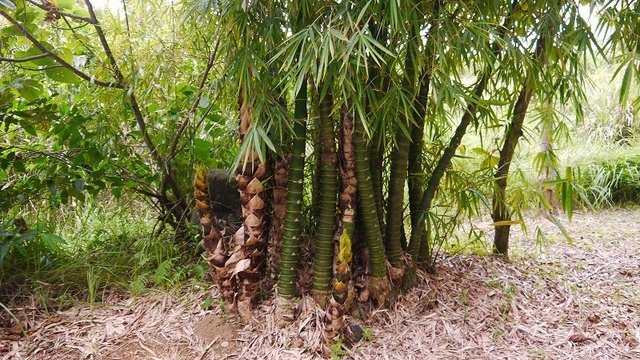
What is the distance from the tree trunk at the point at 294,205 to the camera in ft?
5.16

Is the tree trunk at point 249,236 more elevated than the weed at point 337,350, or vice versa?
the tree trunk at point 249,236

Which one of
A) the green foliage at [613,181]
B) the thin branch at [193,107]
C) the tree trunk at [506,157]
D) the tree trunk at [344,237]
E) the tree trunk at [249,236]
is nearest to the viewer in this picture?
the tree trunk at [344,237]

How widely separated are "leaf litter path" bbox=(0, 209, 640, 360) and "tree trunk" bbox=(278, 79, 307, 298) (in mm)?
128

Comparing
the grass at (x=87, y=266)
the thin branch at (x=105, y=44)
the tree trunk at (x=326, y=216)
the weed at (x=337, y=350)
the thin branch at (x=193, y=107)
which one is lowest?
the weed at (x=337, y=350)

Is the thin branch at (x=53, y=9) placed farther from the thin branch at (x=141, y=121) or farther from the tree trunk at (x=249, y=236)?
the tree trunk at (x=249, y=236)

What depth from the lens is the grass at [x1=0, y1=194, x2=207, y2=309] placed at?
6.04ft

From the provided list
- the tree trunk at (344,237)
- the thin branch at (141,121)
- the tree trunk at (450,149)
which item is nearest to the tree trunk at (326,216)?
the tree trunk at (344,237)

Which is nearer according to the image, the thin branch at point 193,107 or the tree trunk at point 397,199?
the tree trunk at point 397,199

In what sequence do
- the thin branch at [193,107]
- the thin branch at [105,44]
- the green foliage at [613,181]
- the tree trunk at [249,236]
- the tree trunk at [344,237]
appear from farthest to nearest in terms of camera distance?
1. the green foliage at [613,181]
2. the thin branch at [193,107]
3. the thin branch at [105,44]
4. the tree trunk at [249,236]
5. the tree trunk at [344,237]

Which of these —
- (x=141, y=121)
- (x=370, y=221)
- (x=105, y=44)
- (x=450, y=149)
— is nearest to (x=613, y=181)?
(x=450, y=149)

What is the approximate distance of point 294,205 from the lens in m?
1.61

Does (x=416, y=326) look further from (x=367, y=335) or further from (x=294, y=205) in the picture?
(x=294, y=205)

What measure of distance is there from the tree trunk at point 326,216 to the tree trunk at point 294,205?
0.07 metres

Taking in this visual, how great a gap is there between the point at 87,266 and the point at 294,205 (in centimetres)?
96
